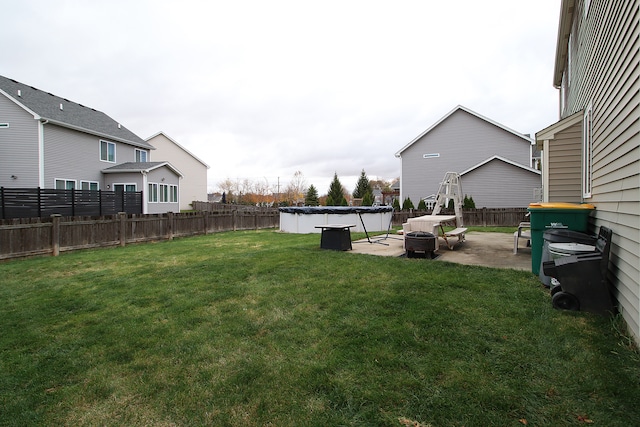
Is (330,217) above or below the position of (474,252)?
above

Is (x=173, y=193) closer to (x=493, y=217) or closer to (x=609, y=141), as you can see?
(x=493, y=217)

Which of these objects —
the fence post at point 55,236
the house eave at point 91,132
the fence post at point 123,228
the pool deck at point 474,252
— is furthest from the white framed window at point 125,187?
the pool deck at point 474,252

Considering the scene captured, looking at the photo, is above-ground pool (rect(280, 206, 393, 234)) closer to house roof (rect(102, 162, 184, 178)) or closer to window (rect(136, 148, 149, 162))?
house roof (rect(102, 162, 184, 178))

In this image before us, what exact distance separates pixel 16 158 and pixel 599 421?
25446 mm

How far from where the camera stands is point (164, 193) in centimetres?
2478

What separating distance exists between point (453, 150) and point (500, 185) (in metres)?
4.49

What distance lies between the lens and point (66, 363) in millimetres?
3070

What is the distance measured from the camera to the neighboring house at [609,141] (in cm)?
311

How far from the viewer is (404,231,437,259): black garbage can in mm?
7020

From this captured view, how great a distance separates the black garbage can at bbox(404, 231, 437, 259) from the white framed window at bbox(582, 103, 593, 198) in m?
2.78

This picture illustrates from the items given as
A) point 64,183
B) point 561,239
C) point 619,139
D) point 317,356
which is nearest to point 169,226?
point 317,356

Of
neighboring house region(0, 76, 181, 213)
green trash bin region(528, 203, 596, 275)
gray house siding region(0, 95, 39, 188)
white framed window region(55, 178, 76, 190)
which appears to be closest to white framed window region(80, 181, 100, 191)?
neighboring house region(0, 76, 181, 213)

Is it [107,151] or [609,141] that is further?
[107,151]

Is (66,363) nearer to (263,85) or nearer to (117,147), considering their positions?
(263,85)
